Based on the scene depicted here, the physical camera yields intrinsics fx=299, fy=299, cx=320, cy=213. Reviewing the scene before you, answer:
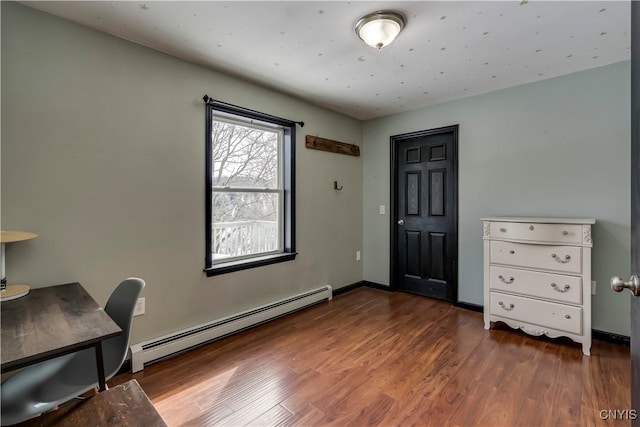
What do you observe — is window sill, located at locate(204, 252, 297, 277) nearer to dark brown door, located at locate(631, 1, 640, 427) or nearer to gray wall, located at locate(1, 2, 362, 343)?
gray wall, located at locate(1, 2, 362, 343)

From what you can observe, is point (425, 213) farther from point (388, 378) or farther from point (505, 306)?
point (388, 378)

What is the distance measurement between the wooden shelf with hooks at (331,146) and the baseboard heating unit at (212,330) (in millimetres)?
1678

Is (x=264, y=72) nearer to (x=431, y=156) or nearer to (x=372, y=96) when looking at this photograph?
(x=372, y=96)

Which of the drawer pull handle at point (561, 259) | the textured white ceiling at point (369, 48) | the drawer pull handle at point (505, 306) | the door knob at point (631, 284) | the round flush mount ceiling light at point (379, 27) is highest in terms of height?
the textured white ceiling at point (369, 48)

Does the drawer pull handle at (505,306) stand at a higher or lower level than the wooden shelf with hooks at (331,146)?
lower

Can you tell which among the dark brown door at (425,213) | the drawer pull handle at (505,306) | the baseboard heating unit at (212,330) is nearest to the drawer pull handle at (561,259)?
the drawer pull handle at (505,306)

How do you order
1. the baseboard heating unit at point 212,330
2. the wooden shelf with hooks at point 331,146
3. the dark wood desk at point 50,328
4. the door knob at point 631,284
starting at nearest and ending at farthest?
the door knob at point 631,284
the dark wood desk at point 50,328
the baseboard heating unit at point 212,330
the wooden shelf with hooks at point 331,146

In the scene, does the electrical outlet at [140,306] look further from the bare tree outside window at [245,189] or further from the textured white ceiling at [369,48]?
the textured white ceiling at [369,48]

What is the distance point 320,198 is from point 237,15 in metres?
2.09

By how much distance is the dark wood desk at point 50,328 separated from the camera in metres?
1.07

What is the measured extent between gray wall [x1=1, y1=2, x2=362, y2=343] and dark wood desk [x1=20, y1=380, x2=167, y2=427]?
1.25 metres

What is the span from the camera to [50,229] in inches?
71.7

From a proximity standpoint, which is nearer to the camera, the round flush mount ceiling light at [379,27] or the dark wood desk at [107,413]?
the dark wood desk at [107,413]

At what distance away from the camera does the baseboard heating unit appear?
2.13m
